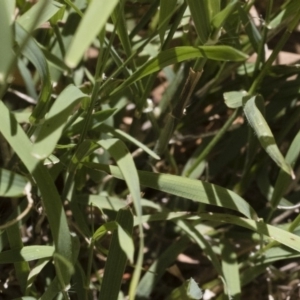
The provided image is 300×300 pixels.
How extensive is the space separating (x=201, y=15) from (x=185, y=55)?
2.0 inches

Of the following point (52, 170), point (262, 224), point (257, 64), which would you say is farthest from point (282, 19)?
point (52, 170)

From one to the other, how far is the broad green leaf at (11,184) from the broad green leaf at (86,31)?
0.80 ft

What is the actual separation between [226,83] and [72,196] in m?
0.36

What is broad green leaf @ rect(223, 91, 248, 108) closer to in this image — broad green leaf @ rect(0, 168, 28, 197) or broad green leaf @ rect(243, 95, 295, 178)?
broad green leaf @ rect(243, 95, 295, 178)

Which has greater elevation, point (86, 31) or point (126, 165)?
point (86, 31)

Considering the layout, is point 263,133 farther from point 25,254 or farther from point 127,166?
point 25,254

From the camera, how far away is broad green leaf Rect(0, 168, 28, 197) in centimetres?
59

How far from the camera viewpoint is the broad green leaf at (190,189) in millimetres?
712

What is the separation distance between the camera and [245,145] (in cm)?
99

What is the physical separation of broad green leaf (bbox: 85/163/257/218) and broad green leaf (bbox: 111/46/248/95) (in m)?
0.12

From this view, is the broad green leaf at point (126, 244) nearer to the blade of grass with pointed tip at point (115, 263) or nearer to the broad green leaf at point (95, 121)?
the blade of grass with pointed tip at point (115, 263)

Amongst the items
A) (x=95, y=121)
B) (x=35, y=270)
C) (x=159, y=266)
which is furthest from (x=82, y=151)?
(x=159, y=266)

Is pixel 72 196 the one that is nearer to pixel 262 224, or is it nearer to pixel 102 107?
pixel 102 107

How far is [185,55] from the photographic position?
0.64 meters
